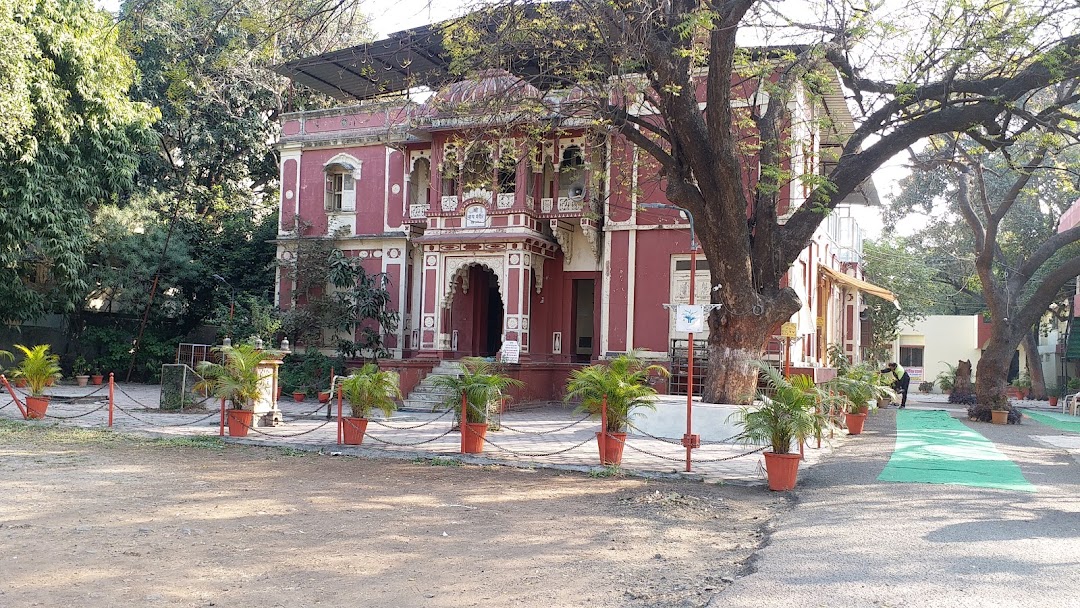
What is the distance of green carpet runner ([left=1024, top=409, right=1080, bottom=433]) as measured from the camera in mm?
18486

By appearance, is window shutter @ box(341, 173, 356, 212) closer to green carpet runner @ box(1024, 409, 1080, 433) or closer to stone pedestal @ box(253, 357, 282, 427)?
stone pedestal @ box(253, 357, 282, 427)

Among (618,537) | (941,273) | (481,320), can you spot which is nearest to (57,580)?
(618,537)

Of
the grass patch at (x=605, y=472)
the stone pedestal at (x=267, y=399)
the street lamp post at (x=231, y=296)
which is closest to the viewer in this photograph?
the grass patch at (x=605, y=472)

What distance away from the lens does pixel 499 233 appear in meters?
20.2

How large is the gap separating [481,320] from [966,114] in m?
14.4

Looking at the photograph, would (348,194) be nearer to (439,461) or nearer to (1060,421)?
(439,461)

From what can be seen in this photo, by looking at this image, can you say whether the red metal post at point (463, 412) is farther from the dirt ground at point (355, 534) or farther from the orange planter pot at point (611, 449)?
the orange planter pot at point (611, 449)

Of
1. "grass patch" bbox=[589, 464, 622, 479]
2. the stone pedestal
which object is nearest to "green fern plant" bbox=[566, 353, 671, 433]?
"grass patch" bbox=[589, 464, 622, 479]

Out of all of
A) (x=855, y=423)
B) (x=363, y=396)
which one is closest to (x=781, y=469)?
(x=363, y=396)

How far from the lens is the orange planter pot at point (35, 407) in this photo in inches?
550

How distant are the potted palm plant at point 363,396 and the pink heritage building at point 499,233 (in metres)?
7.30

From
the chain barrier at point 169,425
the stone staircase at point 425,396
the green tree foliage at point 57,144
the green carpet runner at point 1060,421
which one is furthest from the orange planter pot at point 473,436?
the green carpet runner at point 1060,421

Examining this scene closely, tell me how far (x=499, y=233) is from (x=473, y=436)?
985 centimetres

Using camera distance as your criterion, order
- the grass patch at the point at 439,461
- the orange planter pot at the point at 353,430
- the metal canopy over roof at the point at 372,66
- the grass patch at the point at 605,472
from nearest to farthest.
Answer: the grass patch at the point at 605,472 → the grass patch at the point at 439,461 → the orange planter pot at the point at 353,430 → the metal canopy over roof at the point at 372,66
